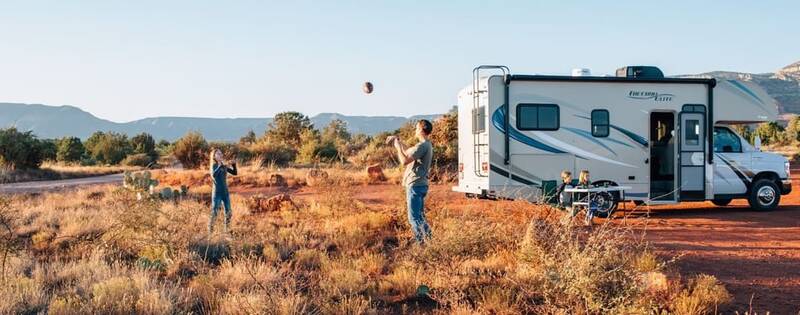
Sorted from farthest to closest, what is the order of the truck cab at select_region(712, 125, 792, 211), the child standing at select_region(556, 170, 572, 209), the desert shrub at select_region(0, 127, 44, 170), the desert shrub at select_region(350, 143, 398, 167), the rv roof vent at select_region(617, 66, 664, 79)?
1. the desert shrub at select_region(0, 127, 44, 170)
2. the desert shrub at select_region(350, 143, 398, 167)
3. the truck cab at select_region(712, 125, 792, 211)
4. the rv roof vent at select_region(617, 66, 664, 79)
5. the child standing at select_region(556, 170, 572, 209)

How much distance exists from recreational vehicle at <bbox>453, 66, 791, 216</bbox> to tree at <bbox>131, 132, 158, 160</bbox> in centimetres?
3265

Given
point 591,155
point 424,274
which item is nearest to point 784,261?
point 424,274

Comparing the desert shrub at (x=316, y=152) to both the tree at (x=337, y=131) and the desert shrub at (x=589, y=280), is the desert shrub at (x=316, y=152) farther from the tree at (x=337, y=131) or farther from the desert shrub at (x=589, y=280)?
the desert shrub at (x=589, y=280)

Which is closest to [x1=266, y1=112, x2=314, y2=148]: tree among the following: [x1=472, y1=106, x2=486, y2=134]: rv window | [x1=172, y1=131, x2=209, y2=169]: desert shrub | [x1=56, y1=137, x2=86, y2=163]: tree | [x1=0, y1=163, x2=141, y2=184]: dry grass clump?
[x1=172, y1=131, x2=209, y2=169]: desert shrub

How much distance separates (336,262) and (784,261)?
5.20 metres

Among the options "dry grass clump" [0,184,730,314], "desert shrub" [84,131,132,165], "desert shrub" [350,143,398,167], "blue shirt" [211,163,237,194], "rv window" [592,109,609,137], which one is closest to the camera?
"dry grass clump" [0,184,730,314]

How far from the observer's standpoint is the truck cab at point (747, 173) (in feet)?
42.2

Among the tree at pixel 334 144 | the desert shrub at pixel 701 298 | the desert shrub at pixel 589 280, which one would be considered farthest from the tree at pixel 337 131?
the desert shrub at pixel 701 298

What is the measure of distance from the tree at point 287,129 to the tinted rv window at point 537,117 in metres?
29.8

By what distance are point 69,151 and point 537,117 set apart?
115ft

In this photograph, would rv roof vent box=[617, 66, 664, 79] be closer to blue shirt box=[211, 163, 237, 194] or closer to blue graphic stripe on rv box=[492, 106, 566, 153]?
blue graphic stripe on rv box=[492, 106, 566, 153]

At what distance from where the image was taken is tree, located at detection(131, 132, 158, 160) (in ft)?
136

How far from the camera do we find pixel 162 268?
7.50m

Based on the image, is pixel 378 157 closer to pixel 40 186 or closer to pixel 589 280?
pixel 40 186
